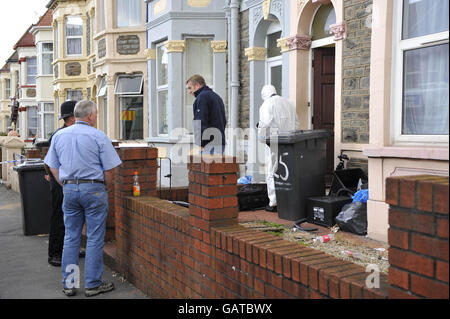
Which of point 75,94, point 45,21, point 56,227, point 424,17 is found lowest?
point 56,227

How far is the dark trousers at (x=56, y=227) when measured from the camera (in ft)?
19.0

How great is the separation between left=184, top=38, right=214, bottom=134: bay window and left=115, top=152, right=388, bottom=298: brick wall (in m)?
7.42

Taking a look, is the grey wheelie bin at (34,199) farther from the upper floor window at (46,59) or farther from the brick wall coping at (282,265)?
the upper floor window at (46,59)

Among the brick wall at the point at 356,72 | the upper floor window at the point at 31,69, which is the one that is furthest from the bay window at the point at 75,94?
the brick wall at the point at 356,72

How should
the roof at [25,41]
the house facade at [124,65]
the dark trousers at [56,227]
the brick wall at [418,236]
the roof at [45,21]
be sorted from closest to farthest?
the brick wall at [418,236], the dark trousers at [56,227], the house facade at [124,65], the roof at [45,21], the roof at [25,41]

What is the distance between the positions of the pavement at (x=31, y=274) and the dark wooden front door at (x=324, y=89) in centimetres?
475

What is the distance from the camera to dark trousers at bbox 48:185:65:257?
5.79 metres

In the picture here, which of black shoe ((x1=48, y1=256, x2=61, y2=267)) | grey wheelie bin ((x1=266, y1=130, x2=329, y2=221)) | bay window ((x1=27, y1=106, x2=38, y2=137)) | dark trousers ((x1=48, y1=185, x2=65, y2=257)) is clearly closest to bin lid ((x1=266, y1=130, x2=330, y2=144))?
grey wheelie bin ((x1=266, y1=130, x2=329, y2=221))

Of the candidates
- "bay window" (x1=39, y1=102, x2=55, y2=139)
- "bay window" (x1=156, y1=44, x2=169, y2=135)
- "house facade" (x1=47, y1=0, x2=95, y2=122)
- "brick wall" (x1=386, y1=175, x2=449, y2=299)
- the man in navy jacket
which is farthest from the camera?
"bay window" (x1=39, y1=102, x2=55, y2=139)

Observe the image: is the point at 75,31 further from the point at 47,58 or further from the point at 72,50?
the point at 47,58

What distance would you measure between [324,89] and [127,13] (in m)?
10.3

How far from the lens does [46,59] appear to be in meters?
31.3

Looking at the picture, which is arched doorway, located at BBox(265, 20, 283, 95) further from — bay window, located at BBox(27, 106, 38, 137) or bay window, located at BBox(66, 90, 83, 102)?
bay window, located at BBox(27, 106, 38, 137)

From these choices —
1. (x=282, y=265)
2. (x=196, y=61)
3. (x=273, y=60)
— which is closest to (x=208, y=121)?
(x=282, y=265)
